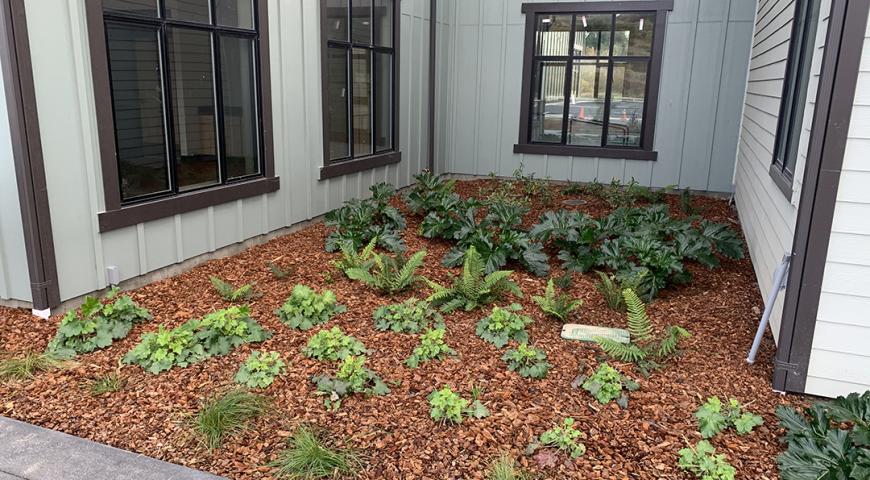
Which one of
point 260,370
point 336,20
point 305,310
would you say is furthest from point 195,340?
point 336,20

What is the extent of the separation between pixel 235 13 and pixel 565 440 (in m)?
4.60

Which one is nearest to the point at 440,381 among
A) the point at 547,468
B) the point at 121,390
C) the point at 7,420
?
the point at 547,468

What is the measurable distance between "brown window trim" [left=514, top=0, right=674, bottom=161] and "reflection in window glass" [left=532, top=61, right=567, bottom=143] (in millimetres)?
128

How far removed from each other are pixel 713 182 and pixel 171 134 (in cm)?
759

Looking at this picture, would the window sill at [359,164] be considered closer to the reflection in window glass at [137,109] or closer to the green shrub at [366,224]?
the green shrub at [366,224]

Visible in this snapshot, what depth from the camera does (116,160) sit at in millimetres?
4535

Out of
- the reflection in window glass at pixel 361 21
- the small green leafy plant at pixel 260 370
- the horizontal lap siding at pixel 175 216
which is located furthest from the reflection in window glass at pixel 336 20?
the small green leafy plant at pixel 260 370

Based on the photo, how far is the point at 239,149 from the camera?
19.3 feet

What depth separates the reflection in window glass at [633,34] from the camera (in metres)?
9.18

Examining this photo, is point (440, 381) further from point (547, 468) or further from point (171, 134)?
point (171, 134)

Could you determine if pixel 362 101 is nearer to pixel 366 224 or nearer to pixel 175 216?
pixel 366 224

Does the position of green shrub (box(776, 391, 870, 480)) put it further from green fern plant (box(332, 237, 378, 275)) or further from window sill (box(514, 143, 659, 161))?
window sill (box(514, 143, 659, 161))

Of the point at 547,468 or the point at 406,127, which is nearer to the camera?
the point at 547,468

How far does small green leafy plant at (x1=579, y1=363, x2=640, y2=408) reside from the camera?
338 centimetres
